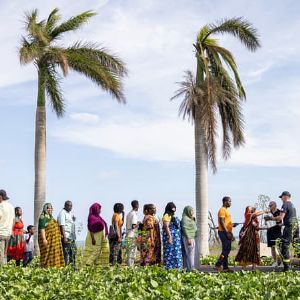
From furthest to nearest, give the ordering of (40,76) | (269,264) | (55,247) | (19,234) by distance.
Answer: (40,76), (269,264), (19,234), (55,247)

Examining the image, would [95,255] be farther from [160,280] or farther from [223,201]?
[160,280]

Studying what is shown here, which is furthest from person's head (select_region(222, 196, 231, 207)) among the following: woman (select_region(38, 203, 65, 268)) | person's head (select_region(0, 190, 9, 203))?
person's head (select_region(0, 190, 9, 203))

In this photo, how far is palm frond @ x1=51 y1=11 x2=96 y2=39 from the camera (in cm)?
2317

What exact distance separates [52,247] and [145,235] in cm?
182

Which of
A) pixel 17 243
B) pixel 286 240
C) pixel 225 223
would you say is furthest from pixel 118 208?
pixel 286 240

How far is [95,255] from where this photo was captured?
1370 centimetres

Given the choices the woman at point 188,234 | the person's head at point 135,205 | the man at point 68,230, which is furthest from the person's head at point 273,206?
the man at point 68,230

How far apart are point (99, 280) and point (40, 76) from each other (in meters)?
14.4

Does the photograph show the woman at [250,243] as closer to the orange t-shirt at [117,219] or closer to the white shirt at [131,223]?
the white shirt at [131,223]

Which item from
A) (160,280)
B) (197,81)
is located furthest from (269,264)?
(160,280)

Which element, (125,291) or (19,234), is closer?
(125,291)

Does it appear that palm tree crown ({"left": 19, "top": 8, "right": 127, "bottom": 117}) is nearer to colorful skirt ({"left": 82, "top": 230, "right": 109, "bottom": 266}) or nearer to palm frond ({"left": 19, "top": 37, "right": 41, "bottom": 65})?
palm frond ({"left": 19, "top": 37, "right": 41, "bottom": 65})

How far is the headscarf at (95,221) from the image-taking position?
44.8ft

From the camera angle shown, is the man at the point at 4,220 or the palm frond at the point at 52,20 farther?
the palm frond at the point at 52,20
